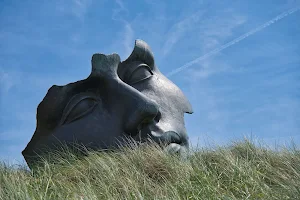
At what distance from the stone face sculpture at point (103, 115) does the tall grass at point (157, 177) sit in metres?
0.22

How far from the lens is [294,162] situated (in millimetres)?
4641

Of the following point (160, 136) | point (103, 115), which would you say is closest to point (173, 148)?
A: point (160, 136)

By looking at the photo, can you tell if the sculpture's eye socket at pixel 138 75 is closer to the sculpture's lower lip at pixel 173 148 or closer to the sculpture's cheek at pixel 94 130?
the sculpture's cheek at pixel 94 130

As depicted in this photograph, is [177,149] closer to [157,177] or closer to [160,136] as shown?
[160,136]

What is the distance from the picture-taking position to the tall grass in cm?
356

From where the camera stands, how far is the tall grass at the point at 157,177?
11.7 ft

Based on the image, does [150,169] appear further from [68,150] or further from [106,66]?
[106,66]

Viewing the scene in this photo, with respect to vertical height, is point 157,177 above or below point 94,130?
below

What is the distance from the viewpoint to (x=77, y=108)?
5070 mm

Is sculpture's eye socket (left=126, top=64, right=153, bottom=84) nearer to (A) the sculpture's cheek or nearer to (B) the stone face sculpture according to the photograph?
(B) the stone face sculpture

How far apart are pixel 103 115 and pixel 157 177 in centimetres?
116

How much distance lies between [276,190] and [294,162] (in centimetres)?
106

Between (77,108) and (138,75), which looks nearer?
(77,108)

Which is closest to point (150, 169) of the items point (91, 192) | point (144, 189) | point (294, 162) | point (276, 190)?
point (144, 189)
